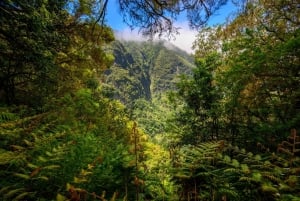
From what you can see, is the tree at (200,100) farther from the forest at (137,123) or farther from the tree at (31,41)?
the tree at (31,41)

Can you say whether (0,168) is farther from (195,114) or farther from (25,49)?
(195,114)

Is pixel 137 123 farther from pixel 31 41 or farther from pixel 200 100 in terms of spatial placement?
pixel 200 100

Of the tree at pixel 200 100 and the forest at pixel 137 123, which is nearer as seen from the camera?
the forest at pixel 137 123

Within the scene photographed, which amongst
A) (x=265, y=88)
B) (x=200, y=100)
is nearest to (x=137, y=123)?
(x=265, y=88)

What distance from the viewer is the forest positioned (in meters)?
2.50

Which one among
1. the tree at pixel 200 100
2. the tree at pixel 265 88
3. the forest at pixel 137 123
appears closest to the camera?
the forest at pixel 137 123

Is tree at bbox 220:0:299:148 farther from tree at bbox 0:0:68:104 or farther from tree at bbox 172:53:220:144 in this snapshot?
tree at bbox 0:0:68:104

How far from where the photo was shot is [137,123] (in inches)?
423

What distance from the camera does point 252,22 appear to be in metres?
16.8

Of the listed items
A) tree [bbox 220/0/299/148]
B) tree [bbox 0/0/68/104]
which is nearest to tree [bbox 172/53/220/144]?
tree [bbox 220/0/299/148]

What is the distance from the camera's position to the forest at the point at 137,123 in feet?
8.20

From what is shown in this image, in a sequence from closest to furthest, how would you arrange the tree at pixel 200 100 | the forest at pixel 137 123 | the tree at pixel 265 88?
the forest at pixel 137 123 < the tree at pixel 265 88 < the tree at pixel 200 100

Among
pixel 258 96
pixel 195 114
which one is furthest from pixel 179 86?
pixel 258 96

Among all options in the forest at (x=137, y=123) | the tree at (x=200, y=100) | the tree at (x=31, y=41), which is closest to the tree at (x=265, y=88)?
the forest at (x=137, y=123)
